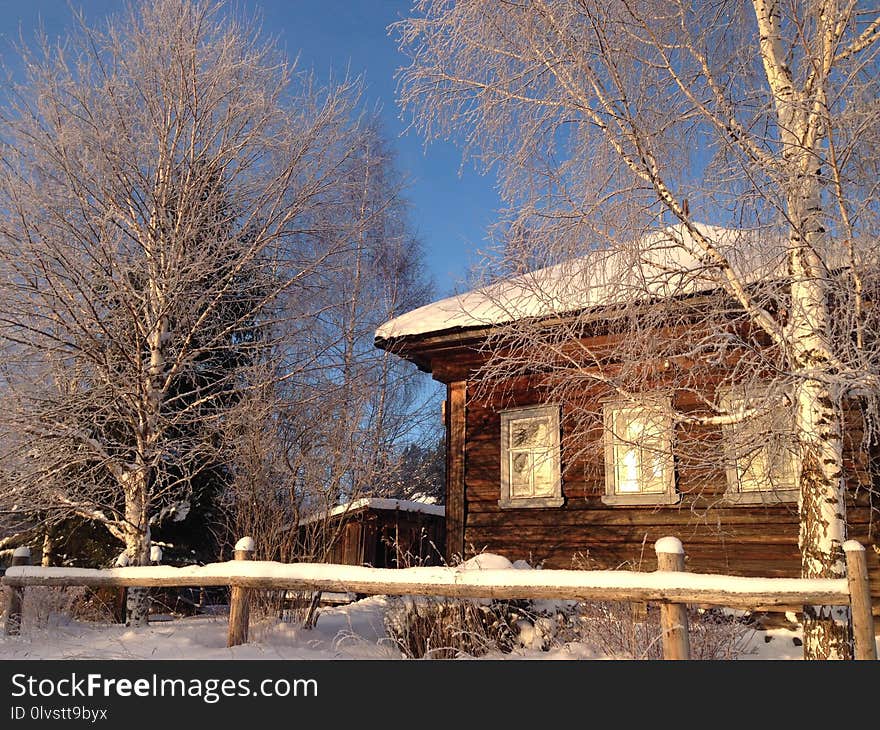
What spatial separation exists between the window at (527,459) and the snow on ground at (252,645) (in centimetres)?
268

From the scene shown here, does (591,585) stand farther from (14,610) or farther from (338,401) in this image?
(338,401)

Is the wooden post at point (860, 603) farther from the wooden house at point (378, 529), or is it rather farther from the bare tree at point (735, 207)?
the wooden house at point (378, 529)

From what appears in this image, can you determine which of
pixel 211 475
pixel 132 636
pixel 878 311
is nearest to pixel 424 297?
pixel 211 475

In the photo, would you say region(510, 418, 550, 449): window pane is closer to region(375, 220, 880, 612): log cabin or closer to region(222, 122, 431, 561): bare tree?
region(375, 220, 880, 612): log cabin

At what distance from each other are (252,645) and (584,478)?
16.5 feet

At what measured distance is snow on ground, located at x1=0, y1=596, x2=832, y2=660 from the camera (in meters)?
6.32

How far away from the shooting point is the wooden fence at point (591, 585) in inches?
183

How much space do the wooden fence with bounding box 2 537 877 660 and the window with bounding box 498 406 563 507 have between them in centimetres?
463

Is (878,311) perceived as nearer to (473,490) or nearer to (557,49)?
(557,49)

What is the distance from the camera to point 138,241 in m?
10.1

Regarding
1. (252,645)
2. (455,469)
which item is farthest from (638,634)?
(455,469)
